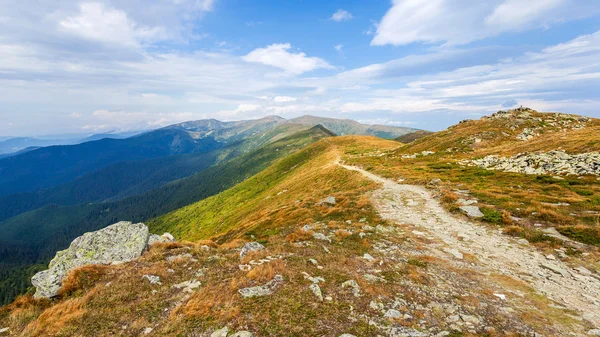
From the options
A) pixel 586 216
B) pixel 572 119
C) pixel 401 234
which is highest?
pixel 572 119

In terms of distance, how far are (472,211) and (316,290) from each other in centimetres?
1881

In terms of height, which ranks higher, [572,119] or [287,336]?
[572,119]

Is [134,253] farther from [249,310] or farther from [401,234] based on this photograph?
[401,234]

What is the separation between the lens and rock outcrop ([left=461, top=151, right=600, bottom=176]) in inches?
1115

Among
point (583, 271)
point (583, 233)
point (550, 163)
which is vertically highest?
point (550, 163)

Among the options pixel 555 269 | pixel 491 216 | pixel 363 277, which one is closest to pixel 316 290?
pixel 363 277

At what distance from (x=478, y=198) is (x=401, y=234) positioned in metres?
11.7

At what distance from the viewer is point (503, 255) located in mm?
15625

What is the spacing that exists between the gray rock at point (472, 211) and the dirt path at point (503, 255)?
3.86 ft

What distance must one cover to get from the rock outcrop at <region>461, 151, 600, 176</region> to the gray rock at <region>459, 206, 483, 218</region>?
1607 centimetres

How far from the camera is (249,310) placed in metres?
10.1

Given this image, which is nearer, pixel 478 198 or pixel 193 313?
pixel 193 313

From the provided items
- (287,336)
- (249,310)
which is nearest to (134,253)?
(249,310)

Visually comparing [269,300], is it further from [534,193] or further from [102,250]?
[534,193]
